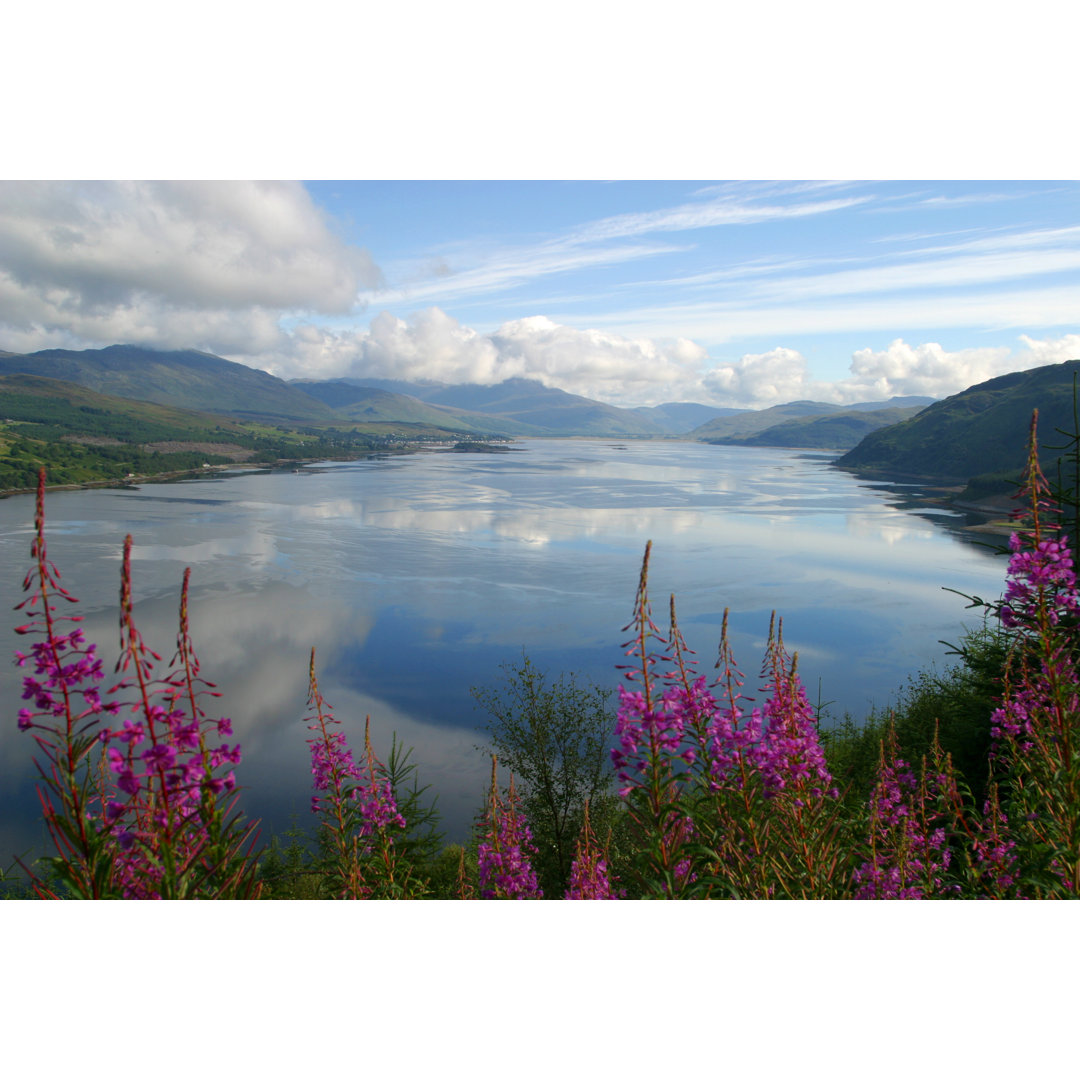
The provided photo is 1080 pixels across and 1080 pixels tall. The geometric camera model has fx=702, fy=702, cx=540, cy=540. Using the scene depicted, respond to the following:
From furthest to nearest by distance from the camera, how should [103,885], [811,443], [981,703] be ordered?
[811,443] → [981,703] → [103,885]

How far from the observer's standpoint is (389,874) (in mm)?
3254

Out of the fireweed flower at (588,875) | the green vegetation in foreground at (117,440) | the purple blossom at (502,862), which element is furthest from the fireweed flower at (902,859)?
the green vegetation in foreground at (117,440)

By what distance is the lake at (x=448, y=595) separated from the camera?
1329 cm

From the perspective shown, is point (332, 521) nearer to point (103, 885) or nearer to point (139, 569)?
point (139, 569)

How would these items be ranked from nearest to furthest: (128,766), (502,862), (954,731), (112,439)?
(128,766) < (502,862) < (954,731) < (112,439)

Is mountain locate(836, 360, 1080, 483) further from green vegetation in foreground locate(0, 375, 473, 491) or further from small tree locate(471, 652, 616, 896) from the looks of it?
green vegetation in foreground locate(0, 375, 473, 491)

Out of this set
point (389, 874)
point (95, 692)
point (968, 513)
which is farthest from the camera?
point (968, 513)

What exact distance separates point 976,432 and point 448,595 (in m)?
48.8

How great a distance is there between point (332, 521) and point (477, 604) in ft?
56.0

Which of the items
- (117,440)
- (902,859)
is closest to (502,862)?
(902,859)

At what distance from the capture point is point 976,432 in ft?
175

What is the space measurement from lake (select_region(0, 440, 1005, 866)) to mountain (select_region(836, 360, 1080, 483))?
9.79m

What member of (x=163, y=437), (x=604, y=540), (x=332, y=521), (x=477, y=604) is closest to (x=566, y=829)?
(x=477, y=604)

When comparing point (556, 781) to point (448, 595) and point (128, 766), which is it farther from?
point (448, 595)
